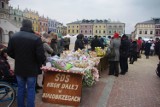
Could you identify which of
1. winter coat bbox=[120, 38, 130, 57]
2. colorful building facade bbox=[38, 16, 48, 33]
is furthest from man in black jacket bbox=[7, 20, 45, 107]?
colorful building facade bbox=[38, 16, 48, 33]

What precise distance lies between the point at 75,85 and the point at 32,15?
85299mm

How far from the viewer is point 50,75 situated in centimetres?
545

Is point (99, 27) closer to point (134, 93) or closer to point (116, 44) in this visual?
point (116, 44)

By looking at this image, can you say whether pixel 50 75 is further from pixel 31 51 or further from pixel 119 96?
pixel 119 96

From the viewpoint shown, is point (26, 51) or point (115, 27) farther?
point (115, 27)

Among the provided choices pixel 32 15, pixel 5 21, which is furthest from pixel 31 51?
pixel 32 15

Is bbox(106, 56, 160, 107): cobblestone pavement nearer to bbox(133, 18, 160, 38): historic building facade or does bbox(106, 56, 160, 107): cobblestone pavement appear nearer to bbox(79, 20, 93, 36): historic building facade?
bbox(133, 18, 160, 38): historic building facade

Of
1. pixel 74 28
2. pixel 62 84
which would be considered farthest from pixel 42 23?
pixel 62 84

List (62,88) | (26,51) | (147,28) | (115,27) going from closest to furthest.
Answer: (26,51) → (62,88) → (147,28) → (115,27)

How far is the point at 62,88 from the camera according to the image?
539cm

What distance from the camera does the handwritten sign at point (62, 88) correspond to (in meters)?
5.31

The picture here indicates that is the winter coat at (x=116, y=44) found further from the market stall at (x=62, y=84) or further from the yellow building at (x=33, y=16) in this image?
the yellow building at (x=33, y=16)

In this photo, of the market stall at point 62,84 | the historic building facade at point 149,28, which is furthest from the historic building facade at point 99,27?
the market stall at point 62,84

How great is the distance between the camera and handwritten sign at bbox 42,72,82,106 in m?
5.31
